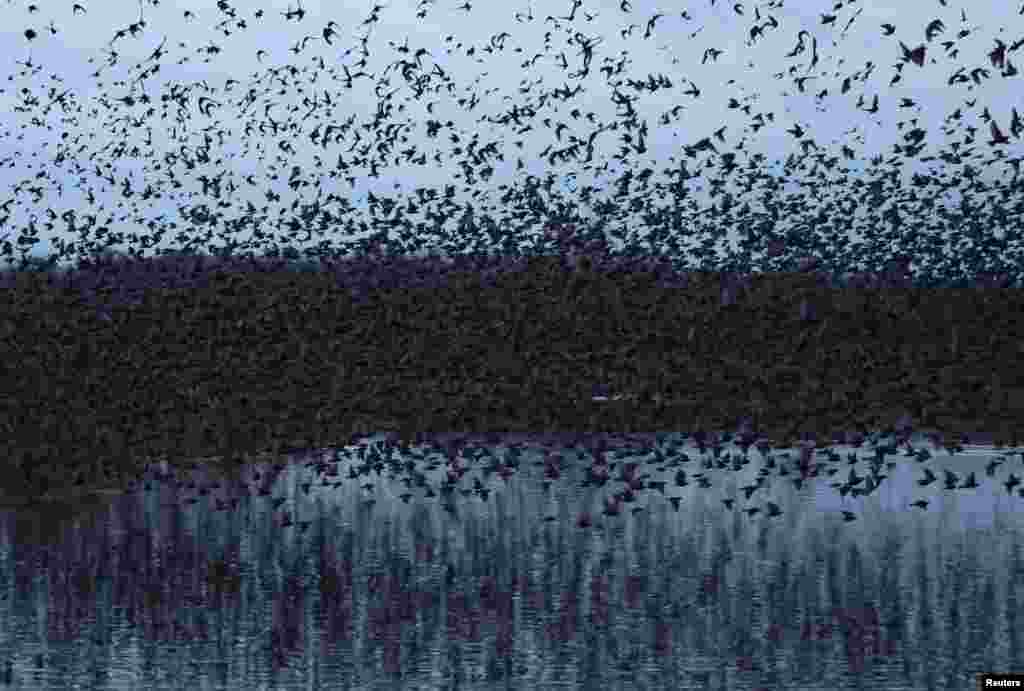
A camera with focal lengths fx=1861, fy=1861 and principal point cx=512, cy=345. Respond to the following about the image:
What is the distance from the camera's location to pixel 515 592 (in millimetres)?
24297

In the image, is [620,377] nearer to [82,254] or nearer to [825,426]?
[825,426]

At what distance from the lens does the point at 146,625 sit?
21.3m

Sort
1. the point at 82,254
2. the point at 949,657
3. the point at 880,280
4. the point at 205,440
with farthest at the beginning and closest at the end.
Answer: the point at 880,280
the point at 205,440
the point at 82,254
the point at 949,657

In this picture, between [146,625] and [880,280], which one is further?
[880,280]

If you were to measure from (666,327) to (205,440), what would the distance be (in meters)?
30.5

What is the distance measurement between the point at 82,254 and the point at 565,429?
37340mm

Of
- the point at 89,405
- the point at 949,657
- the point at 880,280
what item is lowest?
the point at 949,657

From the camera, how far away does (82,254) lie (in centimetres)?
4219

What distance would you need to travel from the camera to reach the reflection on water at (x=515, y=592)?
18.4m

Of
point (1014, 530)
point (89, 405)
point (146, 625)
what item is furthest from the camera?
point (89, 405)

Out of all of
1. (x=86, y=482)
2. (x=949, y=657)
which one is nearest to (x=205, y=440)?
(x=86, y=482)

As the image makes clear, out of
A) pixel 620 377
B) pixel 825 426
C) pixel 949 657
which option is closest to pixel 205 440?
pixel 825 426

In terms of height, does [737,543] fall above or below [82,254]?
below

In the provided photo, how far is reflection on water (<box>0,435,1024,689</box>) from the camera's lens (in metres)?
18.4
